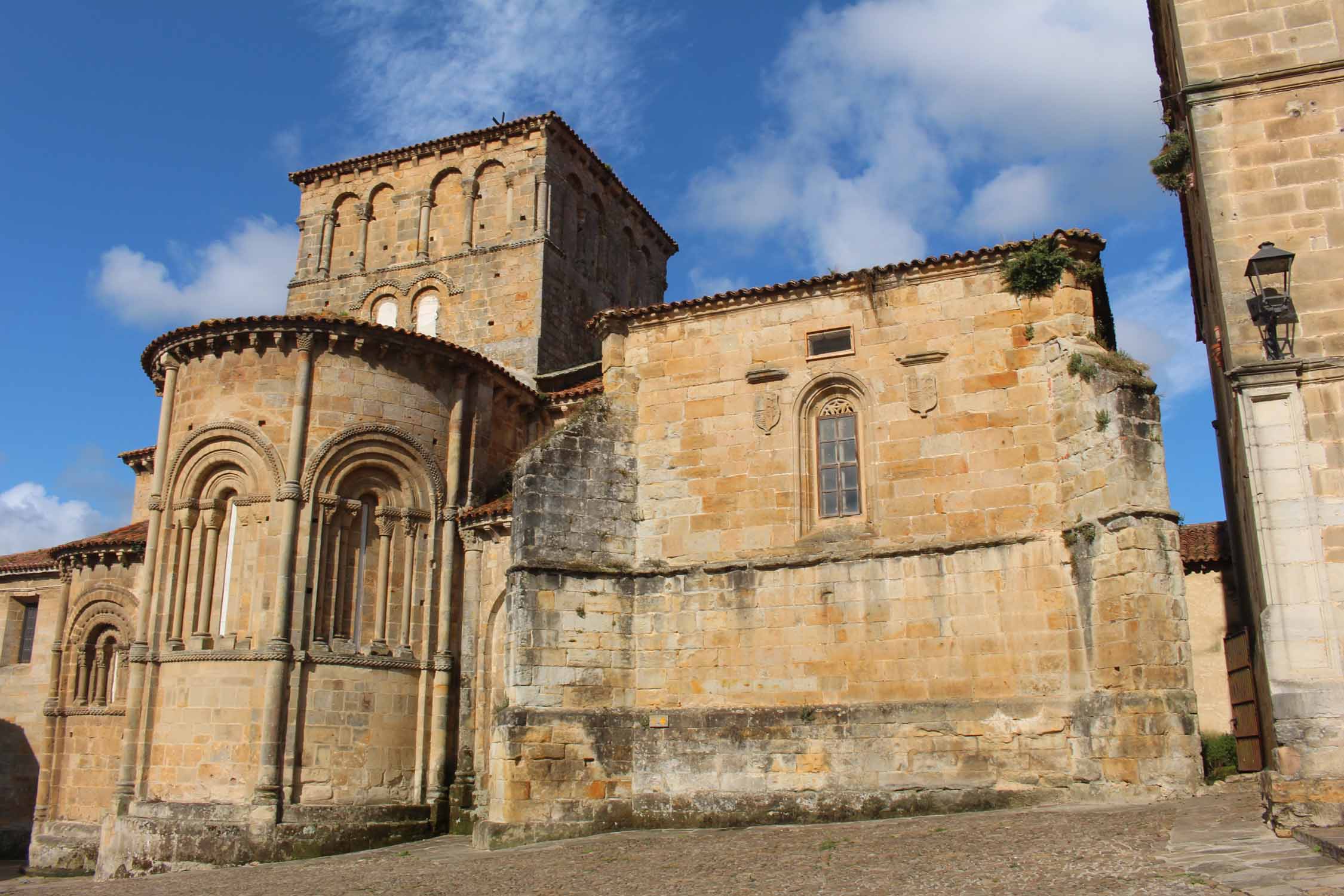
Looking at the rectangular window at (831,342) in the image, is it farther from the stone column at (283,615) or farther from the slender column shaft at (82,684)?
the slender column shaft at (82,684)

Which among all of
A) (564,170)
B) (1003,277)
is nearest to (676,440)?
(1003,277)

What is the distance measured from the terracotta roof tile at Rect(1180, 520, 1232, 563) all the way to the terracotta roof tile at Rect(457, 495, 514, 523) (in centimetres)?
1086

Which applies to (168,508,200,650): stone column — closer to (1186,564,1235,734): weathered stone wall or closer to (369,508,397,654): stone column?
(369,508,397,654): stone column

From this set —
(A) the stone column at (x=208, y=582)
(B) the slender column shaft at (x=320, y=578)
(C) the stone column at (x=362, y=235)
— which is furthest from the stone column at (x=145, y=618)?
(C) the stone column at (x=362, y=235)

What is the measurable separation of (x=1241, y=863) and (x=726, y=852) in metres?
5.09

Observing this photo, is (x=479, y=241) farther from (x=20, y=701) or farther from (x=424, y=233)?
(x=20, y=701)

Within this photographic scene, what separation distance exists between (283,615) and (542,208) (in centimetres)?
1193

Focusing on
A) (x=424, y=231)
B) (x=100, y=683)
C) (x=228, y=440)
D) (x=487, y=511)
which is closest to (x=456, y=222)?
(x=424, y=231)

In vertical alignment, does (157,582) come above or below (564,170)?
below

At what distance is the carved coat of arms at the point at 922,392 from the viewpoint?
1451 centimetres

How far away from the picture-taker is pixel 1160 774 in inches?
454

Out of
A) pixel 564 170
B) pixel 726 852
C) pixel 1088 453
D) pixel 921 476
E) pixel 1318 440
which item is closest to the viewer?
pixel 1318 440

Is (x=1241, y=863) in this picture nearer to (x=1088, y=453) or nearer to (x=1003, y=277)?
(x=1088, y=453)

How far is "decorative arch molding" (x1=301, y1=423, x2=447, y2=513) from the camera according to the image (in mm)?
17344
